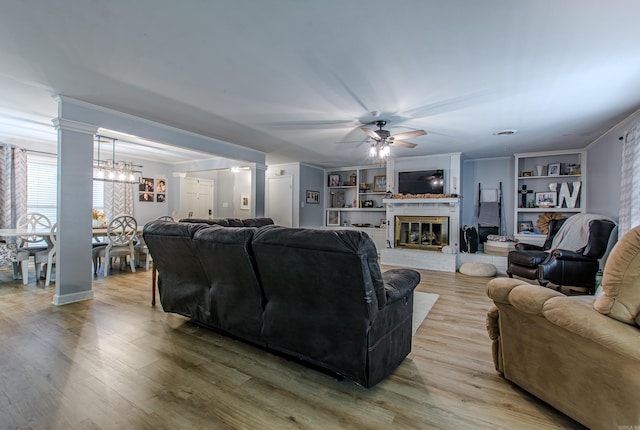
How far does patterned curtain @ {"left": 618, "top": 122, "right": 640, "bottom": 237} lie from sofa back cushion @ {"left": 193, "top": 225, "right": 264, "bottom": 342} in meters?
4.32

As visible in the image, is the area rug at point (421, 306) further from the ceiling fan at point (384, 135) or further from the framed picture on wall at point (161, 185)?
the framed picture on wall at point (161, 185)

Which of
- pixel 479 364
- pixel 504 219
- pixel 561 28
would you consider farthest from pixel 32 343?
pixel 504 219

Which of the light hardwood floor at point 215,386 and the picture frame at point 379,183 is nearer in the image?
the light hardwood floor at point 215,386

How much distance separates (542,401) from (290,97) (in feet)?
10.8

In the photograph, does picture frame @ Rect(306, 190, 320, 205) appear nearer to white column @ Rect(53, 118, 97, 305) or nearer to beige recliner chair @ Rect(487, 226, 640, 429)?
white column @ Rect(53, 118, 97, 305)

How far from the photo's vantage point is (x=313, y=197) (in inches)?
330

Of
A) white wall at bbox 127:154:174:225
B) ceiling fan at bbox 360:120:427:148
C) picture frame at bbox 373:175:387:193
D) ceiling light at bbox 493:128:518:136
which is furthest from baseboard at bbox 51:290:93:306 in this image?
picture frame at bbox 373:175:387:193

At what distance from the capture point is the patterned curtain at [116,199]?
274 inches

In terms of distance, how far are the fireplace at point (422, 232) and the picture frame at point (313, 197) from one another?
8.21 ft

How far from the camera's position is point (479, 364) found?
2.24 m

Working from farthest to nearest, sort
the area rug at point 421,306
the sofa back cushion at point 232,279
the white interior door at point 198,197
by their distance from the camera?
the white interior door at point 198,197, the area rug at point 421,306, the sofa back cushion at point 232,279

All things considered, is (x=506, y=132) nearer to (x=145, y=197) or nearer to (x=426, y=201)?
(x=426, y=201)

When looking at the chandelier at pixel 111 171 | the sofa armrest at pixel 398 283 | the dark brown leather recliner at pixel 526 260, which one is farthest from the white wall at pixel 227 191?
the sofa armrest at pixel 398 283

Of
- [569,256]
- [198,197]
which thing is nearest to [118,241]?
[198,197]
